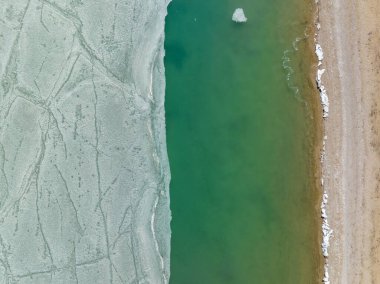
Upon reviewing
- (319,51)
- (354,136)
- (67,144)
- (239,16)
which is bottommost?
(67,144)

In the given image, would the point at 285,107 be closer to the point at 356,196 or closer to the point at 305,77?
the point at 305,77

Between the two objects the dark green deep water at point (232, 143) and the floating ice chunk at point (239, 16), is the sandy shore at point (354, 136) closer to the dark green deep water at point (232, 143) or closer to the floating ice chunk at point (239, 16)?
the dark green deep water at point (232, 143)

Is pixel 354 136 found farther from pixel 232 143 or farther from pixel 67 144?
pixel 67 144

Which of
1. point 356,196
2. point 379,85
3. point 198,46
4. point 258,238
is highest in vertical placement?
point 198,46

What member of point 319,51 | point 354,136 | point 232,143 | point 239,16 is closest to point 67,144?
point 232,143

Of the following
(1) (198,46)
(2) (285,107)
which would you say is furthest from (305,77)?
(1) (198,46)

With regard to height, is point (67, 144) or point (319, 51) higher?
point (319, 51)

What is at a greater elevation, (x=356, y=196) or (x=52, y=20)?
(x=52, y=20)

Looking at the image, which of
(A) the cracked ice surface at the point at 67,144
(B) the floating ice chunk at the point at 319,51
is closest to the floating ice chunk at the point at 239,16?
(B) the floating ice chunk at the point at 319,51
